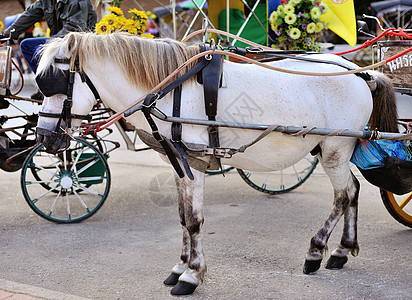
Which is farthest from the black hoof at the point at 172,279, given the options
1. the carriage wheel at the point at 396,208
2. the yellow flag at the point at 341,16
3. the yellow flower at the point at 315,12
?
the yellow flag at the point at 341,16

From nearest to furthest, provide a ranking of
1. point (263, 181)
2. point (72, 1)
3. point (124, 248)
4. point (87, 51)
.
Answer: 1. point (87, 51)
2. point (124, 248)
3. point (72, 1)
4. point (263, 181)

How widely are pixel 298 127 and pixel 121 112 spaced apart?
47.3 inches

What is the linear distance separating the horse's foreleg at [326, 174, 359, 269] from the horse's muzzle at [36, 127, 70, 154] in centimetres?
221

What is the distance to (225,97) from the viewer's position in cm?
340

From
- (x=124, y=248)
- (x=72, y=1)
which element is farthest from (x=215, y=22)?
(x=124, y=248)

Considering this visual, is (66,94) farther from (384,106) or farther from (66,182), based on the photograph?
(384,106)

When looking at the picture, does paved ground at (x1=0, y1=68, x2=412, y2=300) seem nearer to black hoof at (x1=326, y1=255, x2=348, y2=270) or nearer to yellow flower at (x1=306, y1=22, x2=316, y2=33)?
black hoof at (x1=326, y1=255, x2=348, y2=270)

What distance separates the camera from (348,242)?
3.94 m

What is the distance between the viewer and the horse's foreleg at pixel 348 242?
154 inches

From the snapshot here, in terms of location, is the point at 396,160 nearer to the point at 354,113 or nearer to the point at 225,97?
the point at 354,113

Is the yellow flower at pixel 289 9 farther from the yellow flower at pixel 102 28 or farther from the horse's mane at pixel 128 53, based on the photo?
the horse's mane at pixel 128 53

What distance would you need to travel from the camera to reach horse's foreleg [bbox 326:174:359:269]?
3.92m

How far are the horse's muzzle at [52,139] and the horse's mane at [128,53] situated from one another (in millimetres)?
426

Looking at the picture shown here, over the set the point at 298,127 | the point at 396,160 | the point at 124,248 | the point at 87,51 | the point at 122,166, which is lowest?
the point at 122,166
